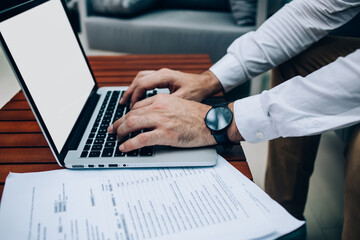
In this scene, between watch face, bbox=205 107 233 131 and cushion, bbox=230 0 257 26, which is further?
cushion, bbox=230 0 257 26

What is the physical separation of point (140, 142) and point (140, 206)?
116mm

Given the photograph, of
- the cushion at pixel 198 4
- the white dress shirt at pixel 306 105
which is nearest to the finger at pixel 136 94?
the white dress shirt at pixel 306 105

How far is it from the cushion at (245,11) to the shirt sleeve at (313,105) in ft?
4.43

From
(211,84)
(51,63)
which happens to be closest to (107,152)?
(51,63)

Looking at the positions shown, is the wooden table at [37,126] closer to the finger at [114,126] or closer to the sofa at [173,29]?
the finger at [114,126]

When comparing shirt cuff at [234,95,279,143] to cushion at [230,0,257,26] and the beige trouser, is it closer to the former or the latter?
the beige trouser

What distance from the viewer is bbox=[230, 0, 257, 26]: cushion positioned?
1.79 metres

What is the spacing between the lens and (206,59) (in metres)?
1.06

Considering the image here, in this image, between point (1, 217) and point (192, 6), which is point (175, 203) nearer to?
point (1, 217)

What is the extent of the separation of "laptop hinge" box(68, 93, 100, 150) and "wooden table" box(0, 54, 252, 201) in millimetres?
47

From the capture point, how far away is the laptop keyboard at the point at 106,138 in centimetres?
51

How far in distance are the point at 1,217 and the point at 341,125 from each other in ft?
1.89

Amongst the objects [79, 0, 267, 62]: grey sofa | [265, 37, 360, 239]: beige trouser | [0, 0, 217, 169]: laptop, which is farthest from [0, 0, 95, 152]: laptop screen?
[79, 0, 267, 62]: grey sofa

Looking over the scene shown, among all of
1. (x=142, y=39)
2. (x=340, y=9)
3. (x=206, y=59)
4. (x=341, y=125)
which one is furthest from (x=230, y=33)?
(x=341, y=125)
